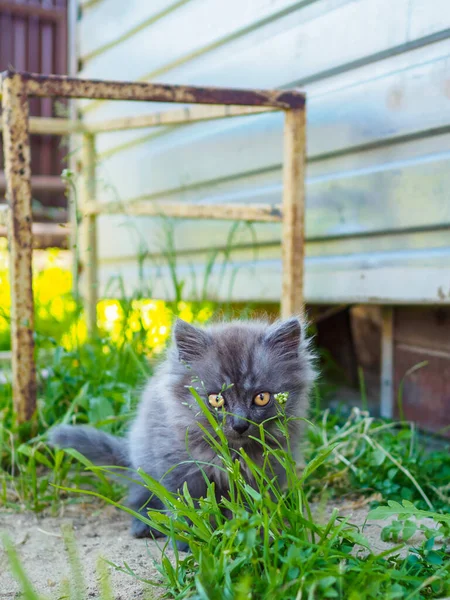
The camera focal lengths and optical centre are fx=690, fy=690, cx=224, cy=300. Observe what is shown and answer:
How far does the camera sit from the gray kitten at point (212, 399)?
191 centimetres

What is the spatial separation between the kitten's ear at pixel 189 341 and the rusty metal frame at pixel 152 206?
0.70m

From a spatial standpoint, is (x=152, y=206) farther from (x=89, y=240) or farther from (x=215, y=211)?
(x=89, y=240)

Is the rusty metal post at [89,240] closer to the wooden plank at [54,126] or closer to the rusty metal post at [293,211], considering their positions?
the wooden plank at [54,126]

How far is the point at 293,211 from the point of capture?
2828 millimetres

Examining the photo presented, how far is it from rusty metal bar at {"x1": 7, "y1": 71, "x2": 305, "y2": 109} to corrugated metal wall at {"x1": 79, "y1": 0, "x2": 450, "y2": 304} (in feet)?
1.83

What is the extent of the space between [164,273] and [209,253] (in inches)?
21.0

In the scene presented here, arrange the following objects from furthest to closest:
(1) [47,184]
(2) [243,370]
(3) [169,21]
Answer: (1) [47,184]
(3) [169,21]
(2) [243,370]

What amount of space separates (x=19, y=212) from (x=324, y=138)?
159 centimetres

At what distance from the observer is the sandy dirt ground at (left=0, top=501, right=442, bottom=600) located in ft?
5.57

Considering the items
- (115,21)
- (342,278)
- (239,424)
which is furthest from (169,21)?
(239,424)

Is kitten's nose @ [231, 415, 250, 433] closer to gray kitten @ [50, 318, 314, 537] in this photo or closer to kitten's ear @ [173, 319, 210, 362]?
gray kitten @ [50, 318, 314, 537]

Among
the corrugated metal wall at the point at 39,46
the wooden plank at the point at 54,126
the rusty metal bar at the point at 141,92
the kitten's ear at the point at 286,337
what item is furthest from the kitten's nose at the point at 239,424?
the corrugated metal wall at the point at 39,46

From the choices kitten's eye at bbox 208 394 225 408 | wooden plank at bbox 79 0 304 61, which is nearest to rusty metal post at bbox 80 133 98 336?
wooden plank at bbox 79 0 304 61

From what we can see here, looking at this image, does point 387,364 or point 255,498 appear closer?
point 255,498
